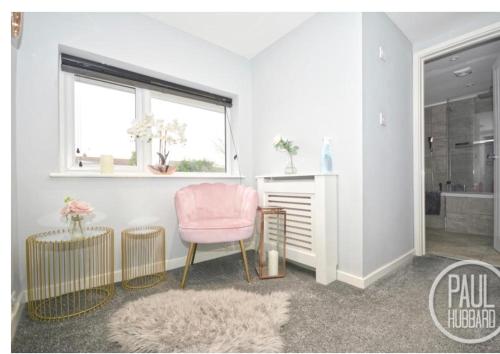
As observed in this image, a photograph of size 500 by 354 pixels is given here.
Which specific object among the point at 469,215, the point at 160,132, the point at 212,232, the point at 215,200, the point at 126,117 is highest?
the point at 126,117

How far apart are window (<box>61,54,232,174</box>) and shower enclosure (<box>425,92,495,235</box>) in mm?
3756

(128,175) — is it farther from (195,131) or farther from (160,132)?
(195,131)

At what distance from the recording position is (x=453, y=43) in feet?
6.99

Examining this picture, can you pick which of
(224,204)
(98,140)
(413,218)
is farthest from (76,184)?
(413,218)

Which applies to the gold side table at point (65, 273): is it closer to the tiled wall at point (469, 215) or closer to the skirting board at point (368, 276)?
the skirting board at point (368, 276)

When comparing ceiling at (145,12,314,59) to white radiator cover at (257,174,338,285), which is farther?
ceiling at (145,12,314,59)

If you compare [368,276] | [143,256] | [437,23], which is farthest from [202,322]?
[437,23]

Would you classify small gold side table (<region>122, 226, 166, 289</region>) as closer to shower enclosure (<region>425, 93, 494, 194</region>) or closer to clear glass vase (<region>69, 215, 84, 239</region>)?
clear glass vase (<region>69, 215, 84, 239</region>)

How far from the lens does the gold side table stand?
131 cm

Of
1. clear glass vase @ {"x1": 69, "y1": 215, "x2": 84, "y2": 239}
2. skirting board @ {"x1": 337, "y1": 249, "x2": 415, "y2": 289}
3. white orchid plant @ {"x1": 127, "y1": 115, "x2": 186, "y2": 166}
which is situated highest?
white orchid plant @ {"x1": 127, "y1": 115, "x2": 186, "y2": 166}

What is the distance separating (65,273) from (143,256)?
51cm

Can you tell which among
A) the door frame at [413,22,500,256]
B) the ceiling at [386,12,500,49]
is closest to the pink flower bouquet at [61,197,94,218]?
the ceiling at [386,12,500,49]

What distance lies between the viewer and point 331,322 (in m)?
1.24

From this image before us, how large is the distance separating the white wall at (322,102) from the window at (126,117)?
63 centimetres
